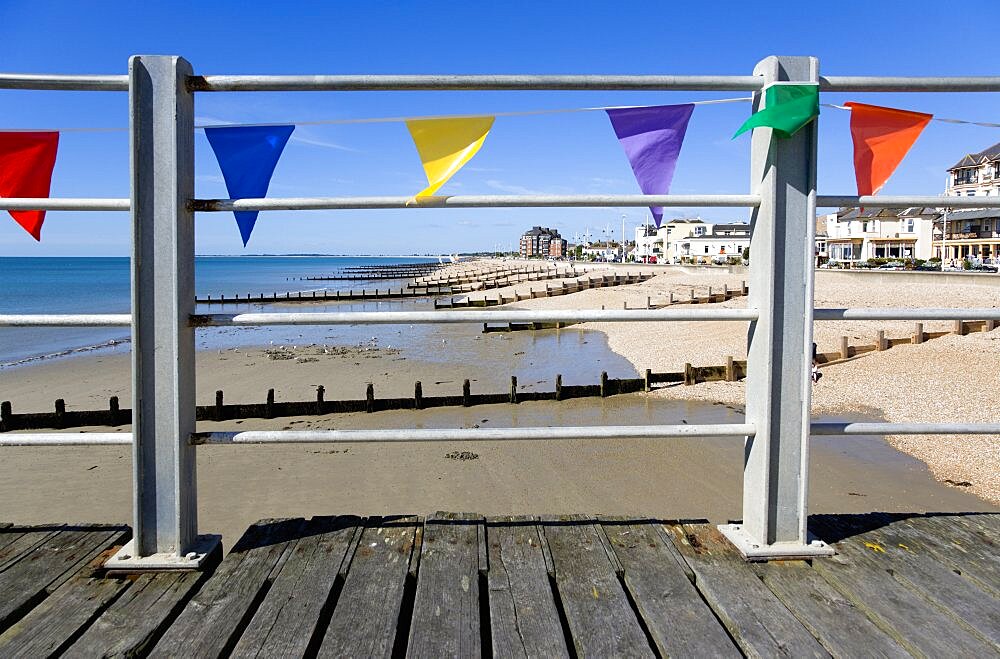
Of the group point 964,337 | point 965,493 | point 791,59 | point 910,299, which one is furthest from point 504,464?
point 910,299

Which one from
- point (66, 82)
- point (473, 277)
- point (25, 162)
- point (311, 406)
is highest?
point (473, 277)

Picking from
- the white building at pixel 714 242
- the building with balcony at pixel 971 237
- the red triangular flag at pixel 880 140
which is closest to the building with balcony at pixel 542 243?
the white building at pixel 714 242

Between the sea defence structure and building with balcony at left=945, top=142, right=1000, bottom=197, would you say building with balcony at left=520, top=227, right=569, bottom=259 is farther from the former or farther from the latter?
the sea defence structure

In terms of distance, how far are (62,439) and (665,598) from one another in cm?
204

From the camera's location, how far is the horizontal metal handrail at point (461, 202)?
219 centimetres

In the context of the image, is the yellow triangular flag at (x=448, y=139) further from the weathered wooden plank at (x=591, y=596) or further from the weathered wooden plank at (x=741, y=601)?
the weathered wooden plank at (x=741, y=601)

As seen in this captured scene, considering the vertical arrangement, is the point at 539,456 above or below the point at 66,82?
below

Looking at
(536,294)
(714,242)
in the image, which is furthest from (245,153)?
(714,242)

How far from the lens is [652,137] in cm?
240

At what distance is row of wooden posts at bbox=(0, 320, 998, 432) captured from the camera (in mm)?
12336

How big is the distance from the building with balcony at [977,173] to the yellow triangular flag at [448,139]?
245 ft

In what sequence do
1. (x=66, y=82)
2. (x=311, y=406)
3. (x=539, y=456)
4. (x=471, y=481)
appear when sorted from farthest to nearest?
(x=311, y=406)
(x=539, y=456)
(x=471, y=481)
(x=66, y=82)

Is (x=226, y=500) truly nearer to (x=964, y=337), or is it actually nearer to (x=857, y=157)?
(x=857, y=157)

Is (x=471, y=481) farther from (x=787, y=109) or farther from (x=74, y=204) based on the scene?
(x=787, y=109)
